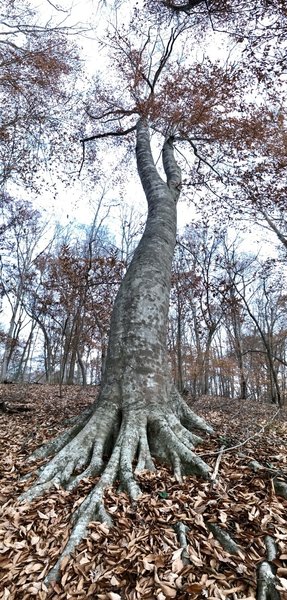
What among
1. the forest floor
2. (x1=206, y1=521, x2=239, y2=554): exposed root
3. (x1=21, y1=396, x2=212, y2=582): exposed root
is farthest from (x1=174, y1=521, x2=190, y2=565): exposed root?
(x1=21, y1=396, x2=212, y2=582): exposed root

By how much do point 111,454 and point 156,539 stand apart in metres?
1.18

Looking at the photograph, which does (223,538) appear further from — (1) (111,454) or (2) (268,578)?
(1) (111,454)

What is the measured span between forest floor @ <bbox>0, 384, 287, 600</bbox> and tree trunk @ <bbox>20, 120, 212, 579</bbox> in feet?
0.39

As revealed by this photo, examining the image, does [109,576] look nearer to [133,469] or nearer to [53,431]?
[133,469]

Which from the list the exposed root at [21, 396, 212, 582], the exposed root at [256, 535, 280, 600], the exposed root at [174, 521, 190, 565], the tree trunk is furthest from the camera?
the tree trunk

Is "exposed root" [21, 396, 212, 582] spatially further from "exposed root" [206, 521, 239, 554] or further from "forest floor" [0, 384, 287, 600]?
"exposed root" [206, 521, 239, 554]

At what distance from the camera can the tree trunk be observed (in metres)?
2.85

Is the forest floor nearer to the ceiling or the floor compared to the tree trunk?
nearer to the floor

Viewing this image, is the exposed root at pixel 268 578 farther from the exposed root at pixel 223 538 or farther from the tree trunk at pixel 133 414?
the tree trunk at pixel 133 414

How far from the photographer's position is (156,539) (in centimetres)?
213

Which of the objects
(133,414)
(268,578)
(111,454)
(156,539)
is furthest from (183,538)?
(133,414)

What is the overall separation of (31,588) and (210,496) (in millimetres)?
1446

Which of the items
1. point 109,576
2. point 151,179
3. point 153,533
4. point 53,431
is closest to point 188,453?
point 153,533

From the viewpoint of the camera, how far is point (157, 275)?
4504 millimetres
